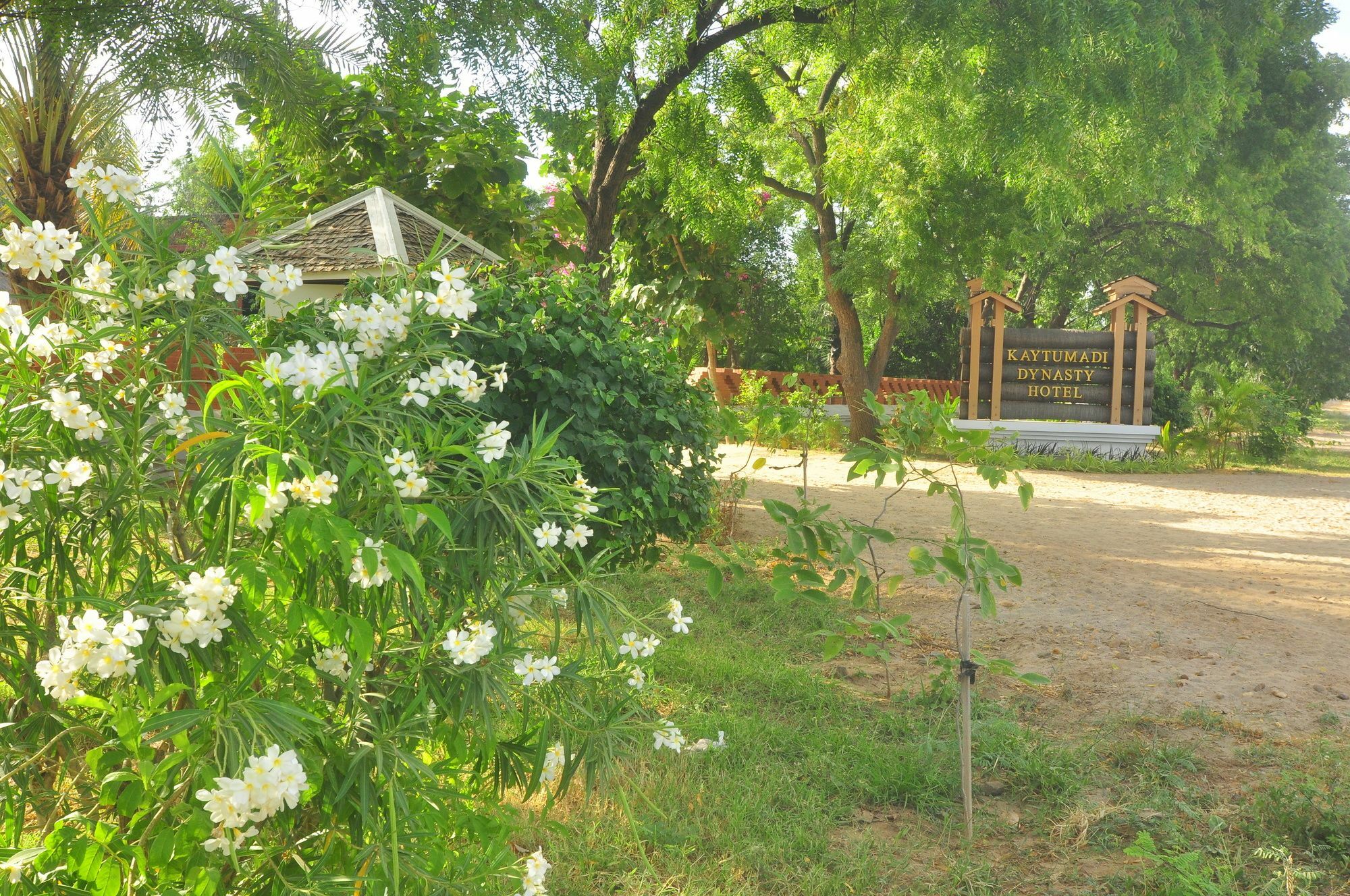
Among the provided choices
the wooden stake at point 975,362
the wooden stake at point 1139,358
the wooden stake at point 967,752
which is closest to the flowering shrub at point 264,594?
the wooden stake at point 967,752

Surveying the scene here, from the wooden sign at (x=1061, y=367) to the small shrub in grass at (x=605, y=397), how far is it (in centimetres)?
1182

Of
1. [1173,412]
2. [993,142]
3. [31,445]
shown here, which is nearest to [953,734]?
[31,445]

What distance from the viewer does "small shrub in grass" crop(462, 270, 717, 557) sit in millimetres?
4641

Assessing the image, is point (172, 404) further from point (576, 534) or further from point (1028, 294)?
point (1028, 294)

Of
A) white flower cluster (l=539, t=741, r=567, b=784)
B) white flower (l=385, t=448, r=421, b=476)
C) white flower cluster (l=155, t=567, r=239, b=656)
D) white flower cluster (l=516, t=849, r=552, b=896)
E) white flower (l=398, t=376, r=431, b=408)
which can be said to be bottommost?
white flower cluster (l=516, t=849, r=552, b=896)

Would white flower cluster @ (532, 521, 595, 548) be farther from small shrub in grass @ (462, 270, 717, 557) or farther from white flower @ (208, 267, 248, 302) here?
small shrub in grass @ (462, 270, 717, 557)

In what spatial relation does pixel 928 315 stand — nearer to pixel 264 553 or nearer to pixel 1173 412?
pixel 1173 412

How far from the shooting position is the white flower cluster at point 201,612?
5.07ft

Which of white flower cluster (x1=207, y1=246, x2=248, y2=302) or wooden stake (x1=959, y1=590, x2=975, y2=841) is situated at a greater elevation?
white flower cluster (x1=207, y1=246, x2=248, y2=302)

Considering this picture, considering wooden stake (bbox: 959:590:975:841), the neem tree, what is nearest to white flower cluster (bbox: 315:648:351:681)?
wooden stake (bbox: 959:590:975:841)

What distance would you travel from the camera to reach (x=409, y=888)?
6.15 feet

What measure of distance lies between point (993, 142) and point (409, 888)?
7.03m

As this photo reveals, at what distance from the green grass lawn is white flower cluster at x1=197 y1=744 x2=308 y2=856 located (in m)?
0.81

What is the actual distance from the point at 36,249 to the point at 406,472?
0.80m
